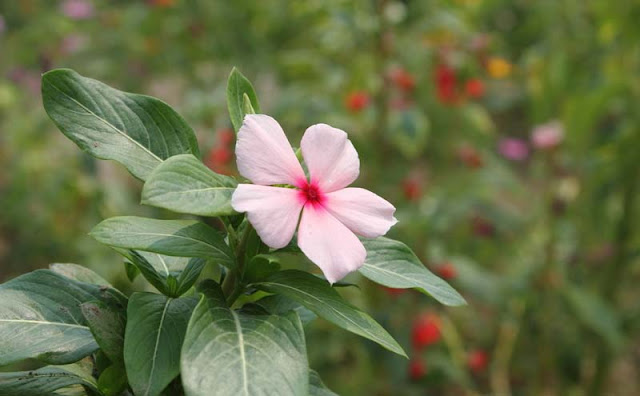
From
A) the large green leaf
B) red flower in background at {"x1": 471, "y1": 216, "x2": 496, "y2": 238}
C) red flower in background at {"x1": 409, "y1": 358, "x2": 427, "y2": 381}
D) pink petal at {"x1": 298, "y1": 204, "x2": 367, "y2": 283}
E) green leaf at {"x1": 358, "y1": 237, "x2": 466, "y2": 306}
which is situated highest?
the large green leaf

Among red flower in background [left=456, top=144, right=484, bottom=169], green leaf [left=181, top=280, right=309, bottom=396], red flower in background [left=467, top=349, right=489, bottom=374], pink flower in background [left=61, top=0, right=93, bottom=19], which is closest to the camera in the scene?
green leaf [left=181, top=280, right=309, bottom=396]

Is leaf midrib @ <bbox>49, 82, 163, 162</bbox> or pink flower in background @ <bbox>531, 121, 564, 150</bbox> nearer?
leaf midrib @ <bbox>49, 82, 163, 162</bbox>

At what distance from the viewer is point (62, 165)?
2.85m

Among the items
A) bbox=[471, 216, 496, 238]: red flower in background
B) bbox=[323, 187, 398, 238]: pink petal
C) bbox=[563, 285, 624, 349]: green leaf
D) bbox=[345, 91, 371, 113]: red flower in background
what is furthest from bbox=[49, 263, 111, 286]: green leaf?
bbox=[471, 216, 496, 238]: red flower in background

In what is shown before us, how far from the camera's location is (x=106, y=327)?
63 cm

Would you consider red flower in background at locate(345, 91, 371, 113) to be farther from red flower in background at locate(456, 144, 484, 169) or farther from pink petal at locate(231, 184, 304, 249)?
pink petal at locate(231, 184, 304, 249)

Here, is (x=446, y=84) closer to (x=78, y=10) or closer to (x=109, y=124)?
(x=78, y=10)

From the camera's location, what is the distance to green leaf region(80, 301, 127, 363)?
62cm

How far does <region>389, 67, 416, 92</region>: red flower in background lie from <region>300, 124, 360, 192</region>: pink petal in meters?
1.60

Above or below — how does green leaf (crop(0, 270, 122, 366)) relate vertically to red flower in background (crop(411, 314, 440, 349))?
above

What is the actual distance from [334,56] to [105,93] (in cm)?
210

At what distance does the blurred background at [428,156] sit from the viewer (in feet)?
7.20

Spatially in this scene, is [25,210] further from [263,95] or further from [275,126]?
[275,126]

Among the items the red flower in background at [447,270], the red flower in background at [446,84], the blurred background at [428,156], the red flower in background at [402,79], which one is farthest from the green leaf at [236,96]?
the red flower in background at [446,84]
